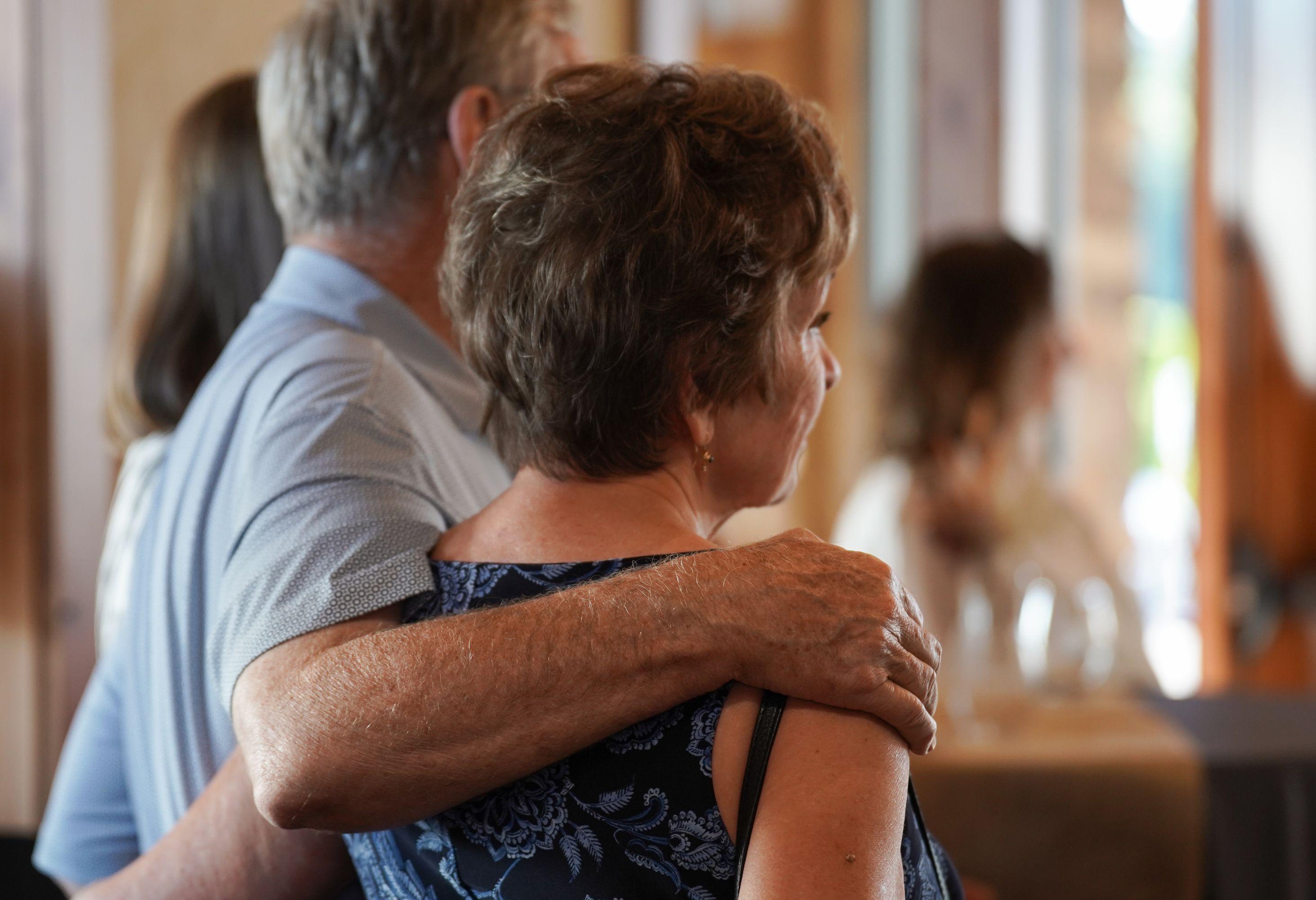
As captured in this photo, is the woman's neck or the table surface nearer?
the woman's neck

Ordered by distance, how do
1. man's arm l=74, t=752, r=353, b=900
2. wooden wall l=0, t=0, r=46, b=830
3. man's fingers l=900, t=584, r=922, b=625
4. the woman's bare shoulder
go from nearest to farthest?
the woman's bare shoulder
man's fingers l=900, t=584, r=922, b=625
man's arm l=74, t=752, r=353, b=900
wooden wall l=0, t=0, r=46, b=830

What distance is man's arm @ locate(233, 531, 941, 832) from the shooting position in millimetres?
786

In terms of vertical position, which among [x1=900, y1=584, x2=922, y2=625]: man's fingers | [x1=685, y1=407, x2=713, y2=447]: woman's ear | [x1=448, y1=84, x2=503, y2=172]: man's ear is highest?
[x1=448, y1=84, x2=503, y2=172]: man's ear

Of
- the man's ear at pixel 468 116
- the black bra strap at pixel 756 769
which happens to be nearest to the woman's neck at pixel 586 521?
the black bra strap at pixel 756 769

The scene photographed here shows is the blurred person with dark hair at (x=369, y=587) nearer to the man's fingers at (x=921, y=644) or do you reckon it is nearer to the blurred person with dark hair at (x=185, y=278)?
the man's fingers at (x=921, y=644)

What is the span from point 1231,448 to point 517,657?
433 cm

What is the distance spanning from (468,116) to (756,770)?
2.43ft

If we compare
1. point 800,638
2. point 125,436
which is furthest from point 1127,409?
point 800,638

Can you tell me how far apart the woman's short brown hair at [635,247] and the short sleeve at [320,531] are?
127 millimetres

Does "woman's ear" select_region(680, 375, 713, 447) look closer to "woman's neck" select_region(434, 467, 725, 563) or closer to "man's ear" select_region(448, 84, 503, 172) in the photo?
"woman's neck" select_region(434, 467, 725, 563)

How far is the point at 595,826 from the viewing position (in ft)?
2.65

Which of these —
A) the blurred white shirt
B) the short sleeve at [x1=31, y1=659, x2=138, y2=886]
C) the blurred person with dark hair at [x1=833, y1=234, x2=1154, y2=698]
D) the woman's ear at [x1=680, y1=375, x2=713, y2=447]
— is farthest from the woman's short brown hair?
the blurred person with dark hair at [x1=833, y1=234, x2=1154, y2=698]

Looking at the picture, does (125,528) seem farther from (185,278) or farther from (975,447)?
(975,447)

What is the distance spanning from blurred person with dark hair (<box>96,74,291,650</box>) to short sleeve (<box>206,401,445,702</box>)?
2.19ft
